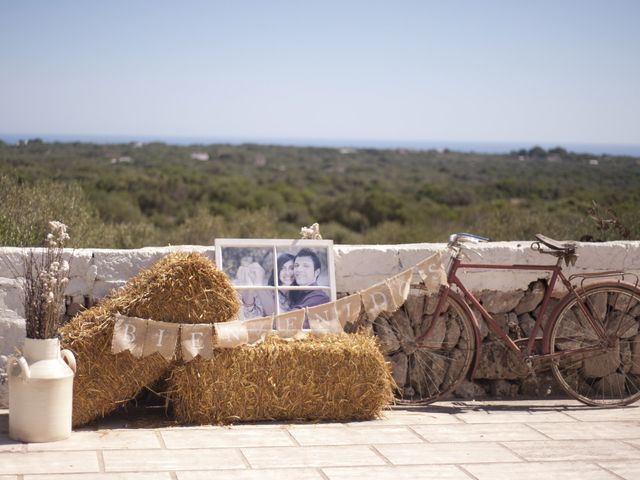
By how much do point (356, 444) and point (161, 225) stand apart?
20.9 metres

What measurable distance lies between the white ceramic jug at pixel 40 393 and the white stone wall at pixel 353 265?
0.81m

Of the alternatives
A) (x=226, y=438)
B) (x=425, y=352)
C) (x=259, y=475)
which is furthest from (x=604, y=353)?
(x=259, y=475)

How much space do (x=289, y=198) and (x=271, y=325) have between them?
93.1ft

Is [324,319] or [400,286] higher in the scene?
[400,286]

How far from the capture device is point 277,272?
6008 mm

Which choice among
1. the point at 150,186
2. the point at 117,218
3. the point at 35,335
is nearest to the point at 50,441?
the point at 35,335

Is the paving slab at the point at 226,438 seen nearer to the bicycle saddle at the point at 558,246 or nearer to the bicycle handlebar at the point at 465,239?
the bicycle handlebar at the point at 465,239

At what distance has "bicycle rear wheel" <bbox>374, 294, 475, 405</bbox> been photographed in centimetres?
620

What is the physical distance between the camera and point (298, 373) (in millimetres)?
5500

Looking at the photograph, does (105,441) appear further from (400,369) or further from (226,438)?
(400,369)

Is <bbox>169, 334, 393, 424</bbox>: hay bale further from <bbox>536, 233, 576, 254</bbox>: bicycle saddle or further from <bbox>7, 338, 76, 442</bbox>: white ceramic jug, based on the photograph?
<bbox>536, 233, 576, 254</bbox>: bicycle saddle

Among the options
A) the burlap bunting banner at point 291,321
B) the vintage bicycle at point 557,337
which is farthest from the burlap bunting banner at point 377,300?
the burlap bunting banner at point 291,321

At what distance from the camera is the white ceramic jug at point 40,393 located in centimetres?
480

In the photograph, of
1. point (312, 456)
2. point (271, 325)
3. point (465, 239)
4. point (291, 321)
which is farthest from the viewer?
point (465, 239)
